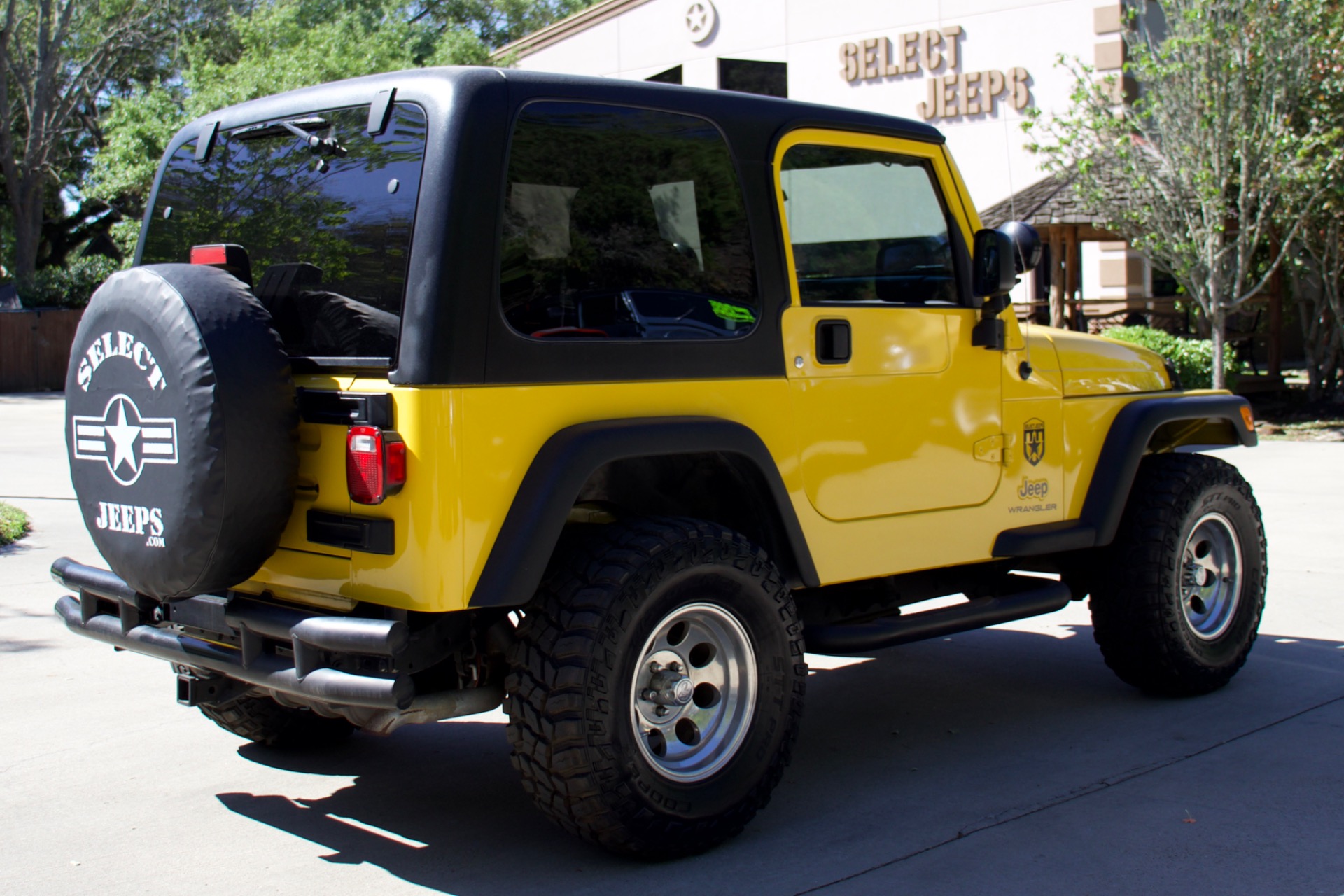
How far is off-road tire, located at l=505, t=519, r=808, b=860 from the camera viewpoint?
357 centimetres

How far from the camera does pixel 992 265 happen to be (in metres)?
4.80

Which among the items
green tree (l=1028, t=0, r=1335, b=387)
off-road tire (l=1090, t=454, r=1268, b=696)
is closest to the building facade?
green tree (l=1028, t=0, r=1335, b=387)

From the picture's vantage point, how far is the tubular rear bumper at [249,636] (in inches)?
134

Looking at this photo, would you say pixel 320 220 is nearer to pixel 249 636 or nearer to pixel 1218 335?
pixel 249 636

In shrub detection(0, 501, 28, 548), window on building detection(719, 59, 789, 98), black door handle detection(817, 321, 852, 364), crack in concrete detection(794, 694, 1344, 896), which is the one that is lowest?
crack in concrete detection(794, 694, 1344, 896)

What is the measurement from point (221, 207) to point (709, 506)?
1889 mm

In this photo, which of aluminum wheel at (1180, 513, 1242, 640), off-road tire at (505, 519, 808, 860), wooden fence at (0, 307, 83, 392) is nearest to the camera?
off-road tire at (505, 519, 808, 860)

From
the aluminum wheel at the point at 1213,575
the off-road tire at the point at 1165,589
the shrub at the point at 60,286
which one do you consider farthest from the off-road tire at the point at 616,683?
the shrub at the point at 60,286

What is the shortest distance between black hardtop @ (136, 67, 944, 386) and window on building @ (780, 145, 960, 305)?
0.25 meters

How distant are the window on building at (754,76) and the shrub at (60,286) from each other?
86.2 ft

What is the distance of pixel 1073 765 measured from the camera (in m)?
4.71

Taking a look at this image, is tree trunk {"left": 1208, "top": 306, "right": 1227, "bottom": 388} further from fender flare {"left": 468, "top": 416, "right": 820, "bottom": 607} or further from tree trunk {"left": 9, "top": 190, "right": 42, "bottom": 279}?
tree trunk {"left": 9, "top": 190, "right": 42, "bottom": 279}

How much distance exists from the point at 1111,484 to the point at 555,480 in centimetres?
268

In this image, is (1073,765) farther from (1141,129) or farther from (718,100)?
(1141,129)
